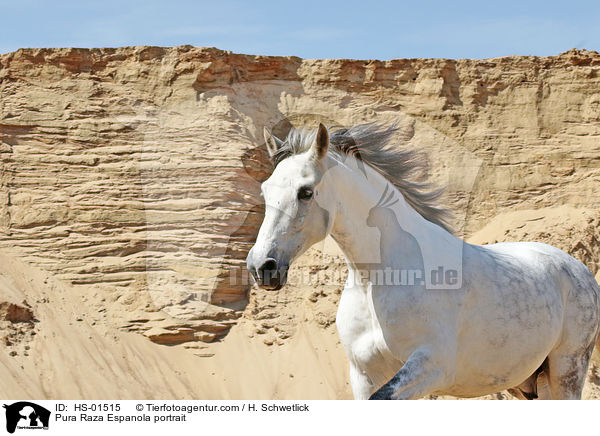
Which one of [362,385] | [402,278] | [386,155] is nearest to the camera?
[402,278]

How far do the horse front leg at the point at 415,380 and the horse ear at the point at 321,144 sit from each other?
129cm

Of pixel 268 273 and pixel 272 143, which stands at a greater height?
pixel 272 143

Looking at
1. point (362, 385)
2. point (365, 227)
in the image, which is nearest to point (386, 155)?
point (365, 227)

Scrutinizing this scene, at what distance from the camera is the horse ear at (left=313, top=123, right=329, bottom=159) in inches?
190

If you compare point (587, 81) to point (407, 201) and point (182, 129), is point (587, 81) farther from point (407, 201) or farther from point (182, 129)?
point (407, 201)

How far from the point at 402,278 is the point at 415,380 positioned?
0.64 metres

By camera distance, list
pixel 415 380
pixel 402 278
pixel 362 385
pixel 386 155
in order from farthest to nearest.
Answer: pixel 386 155 → pixel 362 385 → pixel 402 278 → pixel 415 380

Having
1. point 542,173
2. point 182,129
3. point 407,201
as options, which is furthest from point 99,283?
point 407,201

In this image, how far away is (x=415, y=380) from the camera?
15.5 ft

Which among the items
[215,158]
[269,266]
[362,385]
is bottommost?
[362,385]

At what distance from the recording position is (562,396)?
5.88 metres

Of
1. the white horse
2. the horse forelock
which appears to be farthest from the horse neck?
the horse forelock

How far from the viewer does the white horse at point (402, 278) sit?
474 cm
